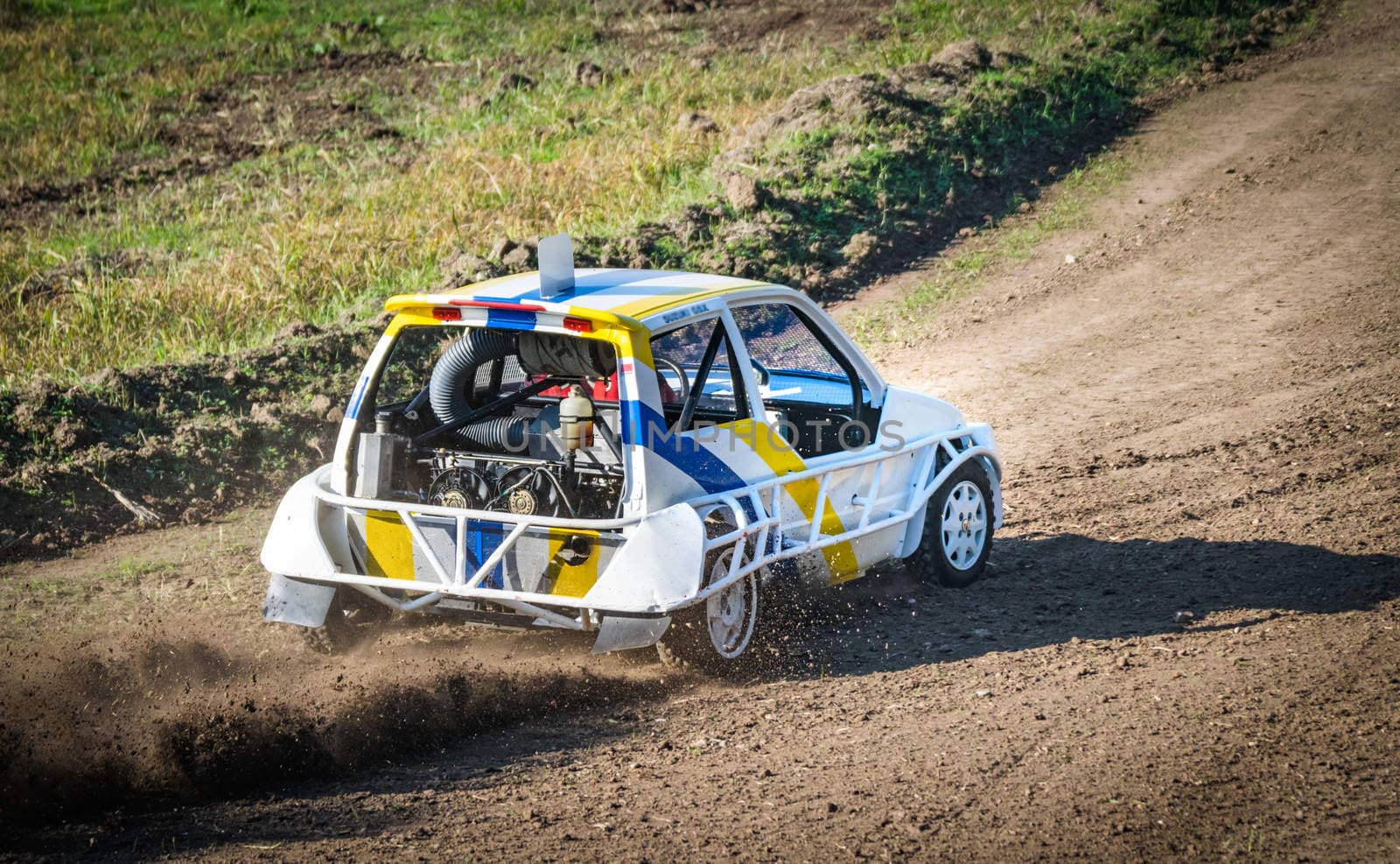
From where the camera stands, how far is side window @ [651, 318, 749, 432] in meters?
5.83

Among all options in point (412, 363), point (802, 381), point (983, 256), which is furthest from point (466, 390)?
point (983, 256)

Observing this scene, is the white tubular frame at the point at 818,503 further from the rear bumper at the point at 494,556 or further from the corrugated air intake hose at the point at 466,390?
the corrugated air intake hose at the point at 466,390

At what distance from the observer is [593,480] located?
582cm

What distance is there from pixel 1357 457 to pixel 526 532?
583 cm

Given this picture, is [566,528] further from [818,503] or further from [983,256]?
[983,256]

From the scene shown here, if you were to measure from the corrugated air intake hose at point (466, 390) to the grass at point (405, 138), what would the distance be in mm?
5267

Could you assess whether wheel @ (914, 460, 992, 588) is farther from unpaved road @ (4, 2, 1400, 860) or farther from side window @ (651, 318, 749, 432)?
side window @ (651, 318, 749, 432)

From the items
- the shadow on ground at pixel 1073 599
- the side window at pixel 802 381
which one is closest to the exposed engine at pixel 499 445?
the side window at pixel 802 381

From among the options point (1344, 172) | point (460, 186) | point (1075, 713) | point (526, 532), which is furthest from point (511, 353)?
point (1344, 172)

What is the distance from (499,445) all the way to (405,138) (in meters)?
13.4

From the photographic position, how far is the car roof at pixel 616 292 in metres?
5.58

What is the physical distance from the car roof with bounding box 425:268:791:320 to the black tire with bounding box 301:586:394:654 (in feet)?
4.62

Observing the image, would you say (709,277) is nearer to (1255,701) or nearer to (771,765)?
(771,765)

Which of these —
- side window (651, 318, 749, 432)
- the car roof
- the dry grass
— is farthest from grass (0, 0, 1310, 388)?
the car roof
